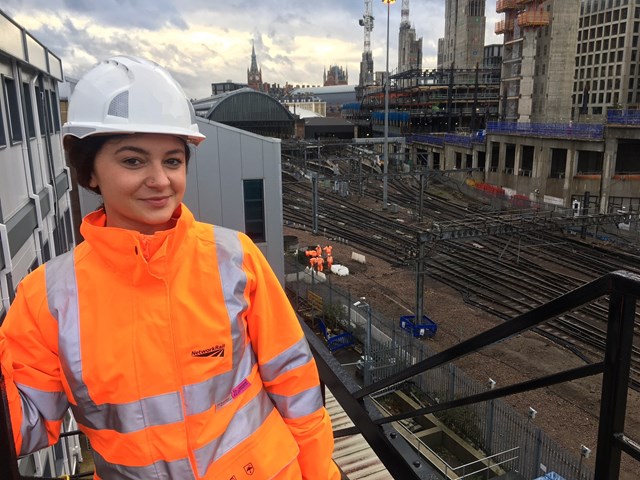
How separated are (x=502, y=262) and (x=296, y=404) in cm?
2249

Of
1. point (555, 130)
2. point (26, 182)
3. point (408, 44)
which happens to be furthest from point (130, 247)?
point (408, 44)

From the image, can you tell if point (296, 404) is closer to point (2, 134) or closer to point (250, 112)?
point (2, 134)

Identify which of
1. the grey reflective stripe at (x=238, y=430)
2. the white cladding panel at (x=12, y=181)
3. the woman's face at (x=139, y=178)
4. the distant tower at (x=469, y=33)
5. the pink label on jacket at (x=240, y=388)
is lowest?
the grey reflective stripe at (x=238, y=430)

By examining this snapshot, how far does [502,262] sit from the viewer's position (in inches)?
898

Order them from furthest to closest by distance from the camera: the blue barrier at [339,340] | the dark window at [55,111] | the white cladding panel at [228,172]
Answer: the blue barrier at [339,340] → the white cladding panel at [228,172] → the dark window at [55,111]

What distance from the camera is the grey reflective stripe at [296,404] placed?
6.16 feet

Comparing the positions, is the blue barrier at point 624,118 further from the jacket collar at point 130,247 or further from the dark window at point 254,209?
the jacket collar at point 130,247

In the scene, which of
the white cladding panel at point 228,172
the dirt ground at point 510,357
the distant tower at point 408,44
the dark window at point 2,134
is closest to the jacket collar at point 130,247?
the dark window at point 2,134

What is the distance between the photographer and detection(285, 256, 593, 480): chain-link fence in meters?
9.54

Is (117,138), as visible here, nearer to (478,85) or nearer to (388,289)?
(388,289)

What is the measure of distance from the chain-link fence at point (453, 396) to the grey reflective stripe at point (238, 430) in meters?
8.38

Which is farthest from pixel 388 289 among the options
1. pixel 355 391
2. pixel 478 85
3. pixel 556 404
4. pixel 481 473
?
pixel 478 85

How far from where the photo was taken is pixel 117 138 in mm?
1692

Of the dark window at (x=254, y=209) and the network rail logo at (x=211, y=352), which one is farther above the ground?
the network rail logo at (x=211, y=352)
